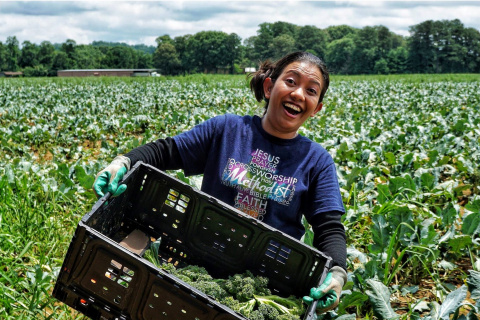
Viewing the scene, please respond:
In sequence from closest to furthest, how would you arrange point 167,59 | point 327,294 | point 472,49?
point 327,294, point 472,49, point 167,59

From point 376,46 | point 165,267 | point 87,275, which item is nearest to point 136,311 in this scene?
point 87,275

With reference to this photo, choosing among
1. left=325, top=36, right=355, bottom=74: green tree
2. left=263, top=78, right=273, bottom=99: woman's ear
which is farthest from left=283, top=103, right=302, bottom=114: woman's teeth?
left=325, top=36, right=355, bottom=74: green tree

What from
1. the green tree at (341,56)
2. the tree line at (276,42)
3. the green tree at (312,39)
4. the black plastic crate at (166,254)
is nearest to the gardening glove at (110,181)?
the black plastic crate at (166,254)

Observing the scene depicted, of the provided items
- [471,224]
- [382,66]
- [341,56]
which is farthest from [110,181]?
[341,56]

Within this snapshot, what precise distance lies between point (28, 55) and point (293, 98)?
4470 inches

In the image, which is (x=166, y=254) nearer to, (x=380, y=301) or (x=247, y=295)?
(x=247, y=295)

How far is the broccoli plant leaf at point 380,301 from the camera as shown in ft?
7.09

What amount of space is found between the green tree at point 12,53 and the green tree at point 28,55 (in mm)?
1588

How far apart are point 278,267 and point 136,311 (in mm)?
670

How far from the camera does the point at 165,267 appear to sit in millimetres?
1689

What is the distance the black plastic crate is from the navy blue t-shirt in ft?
0.85

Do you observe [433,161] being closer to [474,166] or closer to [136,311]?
[474,166]

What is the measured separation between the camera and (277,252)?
1.72 metres

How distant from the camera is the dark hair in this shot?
2148 millimetres
